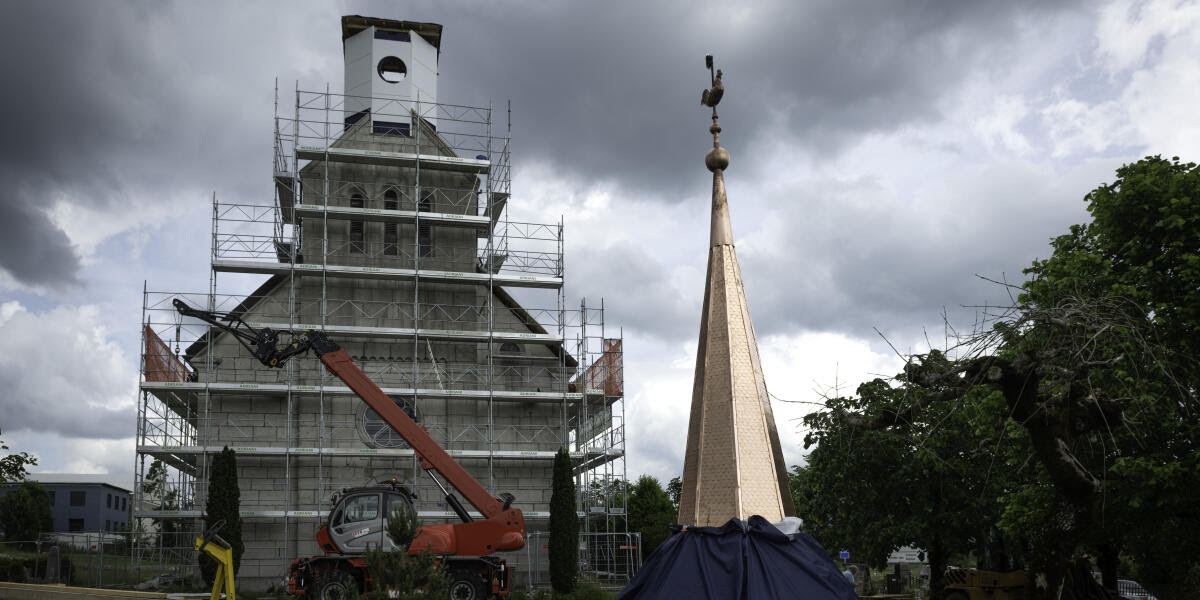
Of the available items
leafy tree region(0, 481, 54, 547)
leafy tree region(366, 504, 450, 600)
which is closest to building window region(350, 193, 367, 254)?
leafy tree region(366, 504, 450, 600)

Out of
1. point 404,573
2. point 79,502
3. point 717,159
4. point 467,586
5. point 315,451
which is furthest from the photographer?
point 79,502

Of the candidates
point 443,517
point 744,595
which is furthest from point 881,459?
point 744,595

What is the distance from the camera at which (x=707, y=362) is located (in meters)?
8.09

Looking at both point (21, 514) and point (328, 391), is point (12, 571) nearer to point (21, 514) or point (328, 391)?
point (328, 391)

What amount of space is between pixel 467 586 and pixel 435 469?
114 inches

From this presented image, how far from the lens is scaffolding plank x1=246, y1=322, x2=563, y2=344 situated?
2659 cm

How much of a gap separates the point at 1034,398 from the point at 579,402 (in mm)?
21847

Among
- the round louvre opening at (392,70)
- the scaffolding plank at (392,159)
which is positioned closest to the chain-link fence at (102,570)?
the scaffolding plank at (392,159)

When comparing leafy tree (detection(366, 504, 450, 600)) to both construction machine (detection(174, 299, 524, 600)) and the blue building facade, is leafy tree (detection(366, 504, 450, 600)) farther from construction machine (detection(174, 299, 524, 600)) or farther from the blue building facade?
the blue building facade

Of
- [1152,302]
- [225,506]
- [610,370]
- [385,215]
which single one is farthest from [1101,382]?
[385,215]

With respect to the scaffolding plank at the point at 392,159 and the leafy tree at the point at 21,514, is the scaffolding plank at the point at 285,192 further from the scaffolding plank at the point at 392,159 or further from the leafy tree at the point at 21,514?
the leafy tree at the point at 21,514

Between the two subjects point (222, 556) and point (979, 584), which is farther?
point (979, 584)

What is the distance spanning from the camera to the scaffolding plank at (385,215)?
90.7 ft

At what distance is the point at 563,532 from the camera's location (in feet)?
75.9
